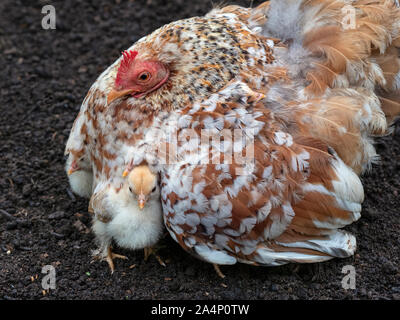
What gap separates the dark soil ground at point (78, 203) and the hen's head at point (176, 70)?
3.36 ft

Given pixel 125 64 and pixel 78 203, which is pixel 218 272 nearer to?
pixel 78 203

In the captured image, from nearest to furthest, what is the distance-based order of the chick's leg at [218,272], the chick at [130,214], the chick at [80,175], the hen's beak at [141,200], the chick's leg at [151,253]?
the hen's beak at [141,200], the chick at [130,214], the chick's leg at [218,272], the chick's leg at [151,253], the chick at [80,175]

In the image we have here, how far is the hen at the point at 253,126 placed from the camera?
3168mm

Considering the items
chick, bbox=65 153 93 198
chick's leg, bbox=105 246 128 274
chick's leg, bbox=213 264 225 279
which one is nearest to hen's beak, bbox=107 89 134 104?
chick, bbox=65 153 93 198

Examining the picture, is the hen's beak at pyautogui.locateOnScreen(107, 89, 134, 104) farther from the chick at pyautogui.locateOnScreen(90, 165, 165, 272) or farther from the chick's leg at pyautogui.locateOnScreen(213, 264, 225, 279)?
the chick's leg at pyautogui.locateOnScreen(213, 264, 225, 279)

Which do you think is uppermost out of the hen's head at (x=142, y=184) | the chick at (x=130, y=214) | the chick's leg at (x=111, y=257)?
the hen's head at (x=142, y=184)

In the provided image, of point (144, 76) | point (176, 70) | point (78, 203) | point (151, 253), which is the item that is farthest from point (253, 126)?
point (78, 203)

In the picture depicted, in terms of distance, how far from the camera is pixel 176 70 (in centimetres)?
334

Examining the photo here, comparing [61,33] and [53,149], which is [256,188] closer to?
[53,149]

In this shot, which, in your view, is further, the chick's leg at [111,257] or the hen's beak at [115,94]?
the chick's leg at [111,257]

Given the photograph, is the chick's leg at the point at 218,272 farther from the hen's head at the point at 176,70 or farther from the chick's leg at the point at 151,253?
the hen's head at the point at 176,70

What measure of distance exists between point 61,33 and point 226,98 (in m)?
2.93

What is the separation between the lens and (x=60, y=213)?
3869 millimetres

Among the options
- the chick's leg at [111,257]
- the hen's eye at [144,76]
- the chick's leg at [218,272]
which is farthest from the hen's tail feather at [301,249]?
the hen's eye at [144,76]
